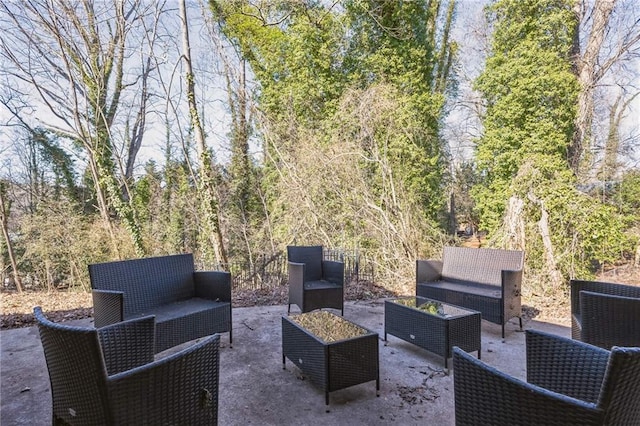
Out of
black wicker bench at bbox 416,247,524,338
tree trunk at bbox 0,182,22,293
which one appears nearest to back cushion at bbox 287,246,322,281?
black wicker bench at bbox 416,247,524,338

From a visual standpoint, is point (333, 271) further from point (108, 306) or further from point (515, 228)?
point (515, 228)

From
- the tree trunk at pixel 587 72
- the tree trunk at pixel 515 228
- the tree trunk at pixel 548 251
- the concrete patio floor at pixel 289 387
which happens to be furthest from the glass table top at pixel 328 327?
the tree trunk at pixel 587 72

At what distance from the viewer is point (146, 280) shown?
3123 millimetres

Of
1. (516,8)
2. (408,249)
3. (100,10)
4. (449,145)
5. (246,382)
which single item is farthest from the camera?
(449,145)

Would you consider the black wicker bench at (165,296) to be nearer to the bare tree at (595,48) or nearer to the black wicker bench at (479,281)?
the black wicker bench at (479,281)

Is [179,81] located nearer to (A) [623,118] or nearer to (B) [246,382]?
(B) [246,382]

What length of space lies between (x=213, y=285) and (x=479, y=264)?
3.15m

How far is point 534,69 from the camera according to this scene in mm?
6980

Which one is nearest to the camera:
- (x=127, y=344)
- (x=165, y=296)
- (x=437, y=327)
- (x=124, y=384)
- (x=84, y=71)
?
(x=124, y=384)

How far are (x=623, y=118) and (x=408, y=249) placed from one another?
569cm

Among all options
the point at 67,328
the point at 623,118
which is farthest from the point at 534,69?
the point at 67,328

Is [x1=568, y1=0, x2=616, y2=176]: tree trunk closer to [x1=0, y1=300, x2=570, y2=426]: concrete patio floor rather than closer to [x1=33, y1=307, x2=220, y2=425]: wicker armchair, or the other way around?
[x1=0, y1=300, x2=570, y2=426]: concrete patio floor

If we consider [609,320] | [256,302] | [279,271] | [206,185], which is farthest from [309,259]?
[206,185]

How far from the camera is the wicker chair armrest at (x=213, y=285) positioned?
10.8 feet
